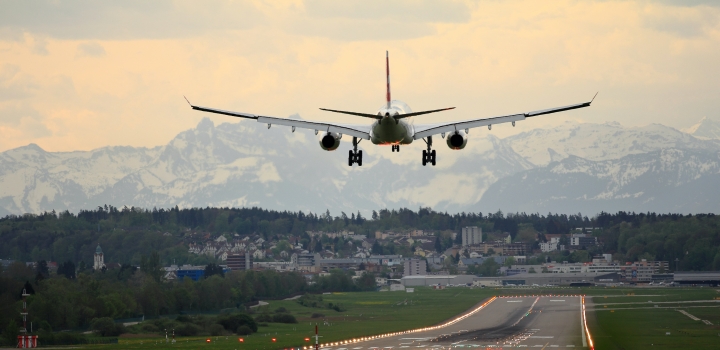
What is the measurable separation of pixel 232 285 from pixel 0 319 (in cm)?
7035

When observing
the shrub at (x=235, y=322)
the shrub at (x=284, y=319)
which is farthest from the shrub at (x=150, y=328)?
the shrub at (x=284, y=319)

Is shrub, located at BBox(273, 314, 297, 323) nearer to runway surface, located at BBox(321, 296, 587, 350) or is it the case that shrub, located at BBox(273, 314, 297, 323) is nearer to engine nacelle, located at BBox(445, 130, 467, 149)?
runway surface, located at BBox(321, 296, 587, 350)

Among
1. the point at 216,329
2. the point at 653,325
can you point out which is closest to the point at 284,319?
the point at 216,329

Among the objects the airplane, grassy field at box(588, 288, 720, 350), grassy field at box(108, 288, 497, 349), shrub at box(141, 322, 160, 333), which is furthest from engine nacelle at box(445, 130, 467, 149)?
shrub at box(141, 322, 160, 333)

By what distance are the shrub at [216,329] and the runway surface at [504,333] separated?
74.7 feet

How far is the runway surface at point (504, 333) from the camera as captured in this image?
11388cm

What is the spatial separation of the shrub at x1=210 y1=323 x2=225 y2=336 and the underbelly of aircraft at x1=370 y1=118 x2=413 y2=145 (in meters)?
65.8

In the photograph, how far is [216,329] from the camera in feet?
454

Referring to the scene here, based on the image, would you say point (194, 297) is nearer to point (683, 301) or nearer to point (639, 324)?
point (639, 324)

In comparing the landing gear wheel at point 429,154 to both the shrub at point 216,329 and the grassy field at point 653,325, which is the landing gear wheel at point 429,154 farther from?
the shrub at point 216,329

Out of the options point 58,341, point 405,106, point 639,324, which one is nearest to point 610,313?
point 639,324

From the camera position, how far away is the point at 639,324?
13875 centimetres

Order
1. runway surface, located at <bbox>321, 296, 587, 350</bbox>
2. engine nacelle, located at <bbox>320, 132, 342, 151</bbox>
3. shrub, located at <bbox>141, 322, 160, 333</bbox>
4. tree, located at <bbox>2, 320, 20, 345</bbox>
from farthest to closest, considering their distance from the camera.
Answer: shrub, located at <bbox>141, 322, 160, 333</bbox>, tree, located at <bbox>2, 320, 20, 345</bbox>, runway surface, located at <bbox>321, 296, 587, 350</bbox>, engine nacelle, located at <bbox>320, 132, 342, 151</bbox>

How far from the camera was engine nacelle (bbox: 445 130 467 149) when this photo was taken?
80.6 metres
